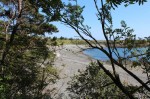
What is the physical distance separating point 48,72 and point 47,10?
1259 centimetres

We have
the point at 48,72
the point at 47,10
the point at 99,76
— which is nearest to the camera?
the point at 47,10

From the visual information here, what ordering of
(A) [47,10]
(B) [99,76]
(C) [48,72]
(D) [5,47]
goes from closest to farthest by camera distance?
(A) [47,10] → (B) [99,76] → (D) [5,47] → (C) [48,72]

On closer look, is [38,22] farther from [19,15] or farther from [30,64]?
[30,64]

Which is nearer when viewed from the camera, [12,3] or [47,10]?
[47,10]

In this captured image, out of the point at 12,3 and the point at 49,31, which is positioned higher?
the point at 12,3

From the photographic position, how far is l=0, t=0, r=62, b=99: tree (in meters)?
14.9

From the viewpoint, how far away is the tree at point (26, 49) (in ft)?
49.0

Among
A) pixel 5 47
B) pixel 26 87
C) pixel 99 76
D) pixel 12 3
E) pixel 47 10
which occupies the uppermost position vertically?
pixel 12 3

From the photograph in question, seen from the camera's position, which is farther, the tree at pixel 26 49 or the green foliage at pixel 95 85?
the tree at pixel 26 49

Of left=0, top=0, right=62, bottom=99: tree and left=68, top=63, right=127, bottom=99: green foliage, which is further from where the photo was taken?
left=0, top=0, right=62, bottom=99: tree

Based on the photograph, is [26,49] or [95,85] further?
A: [26,49]

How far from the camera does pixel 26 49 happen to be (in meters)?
16.1

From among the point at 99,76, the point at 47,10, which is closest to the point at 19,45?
the point at 99,76

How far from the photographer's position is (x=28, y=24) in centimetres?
1592
